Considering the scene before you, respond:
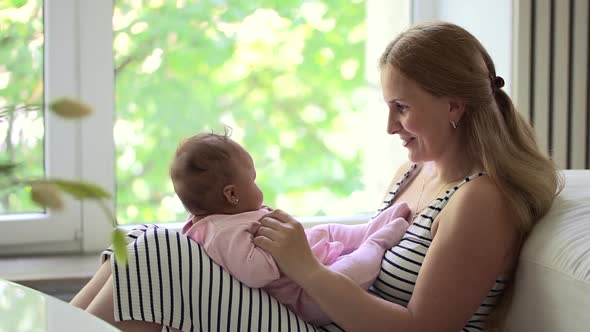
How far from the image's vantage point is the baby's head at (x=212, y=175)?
5.49 ft

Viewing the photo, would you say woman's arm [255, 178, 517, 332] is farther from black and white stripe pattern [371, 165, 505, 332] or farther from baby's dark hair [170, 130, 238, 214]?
baby's dark hair [170, 130, 238, 214]

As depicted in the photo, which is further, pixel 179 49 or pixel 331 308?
pixel 179 49

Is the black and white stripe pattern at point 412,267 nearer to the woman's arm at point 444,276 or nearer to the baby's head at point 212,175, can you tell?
the woman's arm at point 444,276

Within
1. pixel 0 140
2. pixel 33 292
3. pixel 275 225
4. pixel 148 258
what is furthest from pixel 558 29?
pixel 33 292

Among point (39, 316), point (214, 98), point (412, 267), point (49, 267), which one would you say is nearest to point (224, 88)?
point (214, 98)

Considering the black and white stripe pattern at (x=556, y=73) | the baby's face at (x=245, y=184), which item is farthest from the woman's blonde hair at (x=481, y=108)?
the black and white stripe pattern at (x=556, y=73)

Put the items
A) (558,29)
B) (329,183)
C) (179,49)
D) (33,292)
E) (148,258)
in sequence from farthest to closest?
(329,183) → (179,49) → (558,29) → (148,258) → (33,292)

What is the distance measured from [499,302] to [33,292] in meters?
0.97

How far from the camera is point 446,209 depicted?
1632 millimetres

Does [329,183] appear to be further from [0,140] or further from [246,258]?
[246,258]

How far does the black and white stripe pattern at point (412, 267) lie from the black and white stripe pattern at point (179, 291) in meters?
0.25

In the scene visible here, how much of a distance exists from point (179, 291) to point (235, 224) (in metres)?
0.20

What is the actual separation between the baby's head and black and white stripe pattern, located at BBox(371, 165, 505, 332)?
0.31 meters

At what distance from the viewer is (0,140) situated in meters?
2.49
